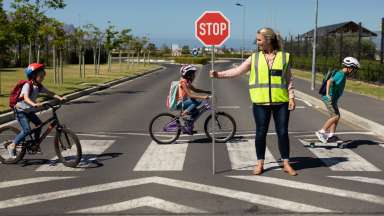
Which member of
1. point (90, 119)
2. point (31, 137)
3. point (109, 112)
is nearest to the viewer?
point (31, 137)

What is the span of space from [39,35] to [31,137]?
15.2m

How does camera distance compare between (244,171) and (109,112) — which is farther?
(109,112)

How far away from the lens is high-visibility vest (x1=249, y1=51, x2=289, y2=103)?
694 cm

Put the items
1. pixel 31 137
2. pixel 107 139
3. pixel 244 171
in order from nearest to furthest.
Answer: pixel 244 171
pixel 31 137
pixel 107 139

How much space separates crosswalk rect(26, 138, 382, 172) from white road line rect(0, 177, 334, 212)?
0.77 metres

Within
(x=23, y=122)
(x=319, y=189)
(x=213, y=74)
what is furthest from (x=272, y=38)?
(x=23, y=122)

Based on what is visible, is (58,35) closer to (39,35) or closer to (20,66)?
(39,35)

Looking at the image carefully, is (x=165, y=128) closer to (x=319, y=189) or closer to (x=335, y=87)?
(x=335, y=87)

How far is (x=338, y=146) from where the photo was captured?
31.1ft

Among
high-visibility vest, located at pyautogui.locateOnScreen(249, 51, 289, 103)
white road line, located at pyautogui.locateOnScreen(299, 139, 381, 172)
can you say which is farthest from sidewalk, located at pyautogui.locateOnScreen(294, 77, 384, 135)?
high-visibility vest, located at pyautogui.locateOnScreen(249, 51, 289, 103)

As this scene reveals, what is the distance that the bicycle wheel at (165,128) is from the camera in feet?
32.1

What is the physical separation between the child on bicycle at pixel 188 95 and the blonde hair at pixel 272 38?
2.81 metres

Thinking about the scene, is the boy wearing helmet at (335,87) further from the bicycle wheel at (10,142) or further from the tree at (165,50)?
the tree at (165,50)

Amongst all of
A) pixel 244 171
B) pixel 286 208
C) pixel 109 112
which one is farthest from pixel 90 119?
pixel 286 208
